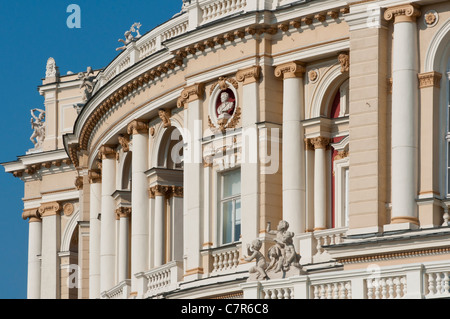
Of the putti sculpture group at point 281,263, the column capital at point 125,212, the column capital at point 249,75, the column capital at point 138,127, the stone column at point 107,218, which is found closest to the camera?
the putti sculpture group at point 281,263

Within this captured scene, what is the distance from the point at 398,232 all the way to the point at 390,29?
18.7ft

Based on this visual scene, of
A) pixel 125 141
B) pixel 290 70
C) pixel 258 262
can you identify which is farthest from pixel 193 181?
pixel 258 262

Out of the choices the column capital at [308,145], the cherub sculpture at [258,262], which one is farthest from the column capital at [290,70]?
the cherub sculpture at [258,262]

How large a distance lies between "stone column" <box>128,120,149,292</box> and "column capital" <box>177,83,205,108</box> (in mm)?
3980

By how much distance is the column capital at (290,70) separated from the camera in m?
51.0

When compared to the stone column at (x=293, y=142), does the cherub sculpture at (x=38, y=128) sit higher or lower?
higher

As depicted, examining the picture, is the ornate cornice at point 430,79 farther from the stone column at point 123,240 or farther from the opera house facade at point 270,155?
the stone column at point 123,240

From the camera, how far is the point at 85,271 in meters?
64.7

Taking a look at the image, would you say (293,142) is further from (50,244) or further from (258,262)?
(50,244)

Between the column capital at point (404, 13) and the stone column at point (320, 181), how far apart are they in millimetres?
6247

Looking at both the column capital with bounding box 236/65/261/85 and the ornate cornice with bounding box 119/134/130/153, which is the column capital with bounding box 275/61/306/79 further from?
the ornate cornice with bounding box 119/134/130/153

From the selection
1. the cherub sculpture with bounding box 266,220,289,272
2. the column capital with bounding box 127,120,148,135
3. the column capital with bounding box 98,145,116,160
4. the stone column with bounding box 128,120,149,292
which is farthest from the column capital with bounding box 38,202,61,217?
the cherub sculpture with bounding box 266,220,289,272

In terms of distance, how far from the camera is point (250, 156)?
5125 centimetres
